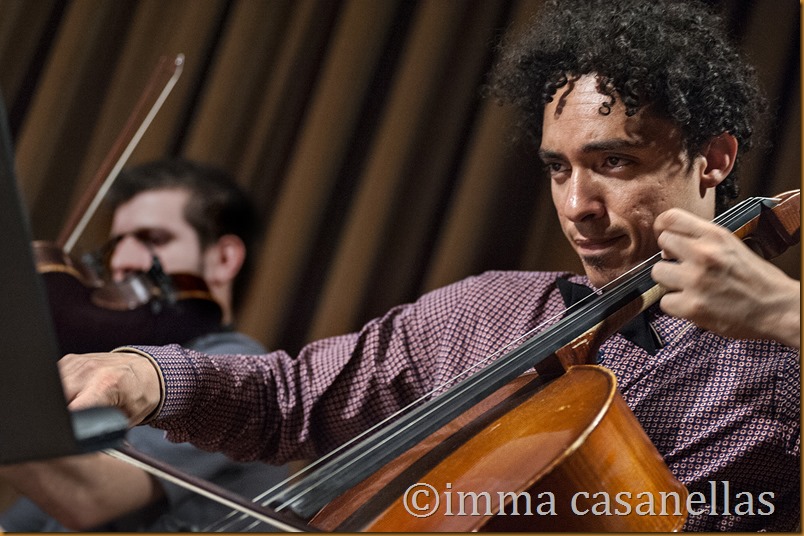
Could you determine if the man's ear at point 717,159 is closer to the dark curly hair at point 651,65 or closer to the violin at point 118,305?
the dark curly hair at point 651,65

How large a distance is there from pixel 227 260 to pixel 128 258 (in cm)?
18

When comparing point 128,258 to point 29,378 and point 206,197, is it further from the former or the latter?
point 29,378

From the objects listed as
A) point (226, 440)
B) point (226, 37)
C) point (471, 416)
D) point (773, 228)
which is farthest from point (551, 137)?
point (226, 37)

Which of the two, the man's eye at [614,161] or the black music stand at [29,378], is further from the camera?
the man's eye at [614,161]

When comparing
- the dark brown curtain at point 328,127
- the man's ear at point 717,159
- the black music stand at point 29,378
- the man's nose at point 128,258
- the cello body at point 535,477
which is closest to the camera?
the black music stand at point 29,378

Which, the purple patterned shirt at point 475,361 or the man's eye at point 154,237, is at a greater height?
the man's eye at point 154,237

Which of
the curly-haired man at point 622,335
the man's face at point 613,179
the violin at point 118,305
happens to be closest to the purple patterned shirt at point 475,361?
the curly-haired man at point 622,335

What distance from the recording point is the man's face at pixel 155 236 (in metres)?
1.49

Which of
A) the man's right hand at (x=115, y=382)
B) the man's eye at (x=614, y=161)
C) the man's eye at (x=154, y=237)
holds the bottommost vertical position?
the man's right hand at (x=115, y=382)

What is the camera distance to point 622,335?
3.31 ft

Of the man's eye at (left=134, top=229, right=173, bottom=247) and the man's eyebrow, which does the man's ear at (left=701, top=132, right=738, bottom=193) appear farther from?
the man's eye at (left=134, top=229, right=173, bottom=247)

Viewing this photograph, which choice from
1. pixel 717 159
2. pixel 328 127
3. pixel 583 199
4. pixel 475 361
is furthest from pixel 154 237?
pixel 717 159

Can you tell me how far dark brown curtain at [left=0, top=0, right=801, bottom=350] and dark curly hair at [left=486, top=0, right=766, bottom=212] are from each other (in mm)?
130

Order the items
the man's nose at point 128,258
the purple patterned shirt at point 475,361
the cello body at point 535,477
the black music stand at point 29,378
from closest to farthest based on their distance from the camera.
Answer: the black music stand at point 29,378
the cello body at point 535,477
the purple patterned shirt at point 475,361
the man's nose at point 128,258
